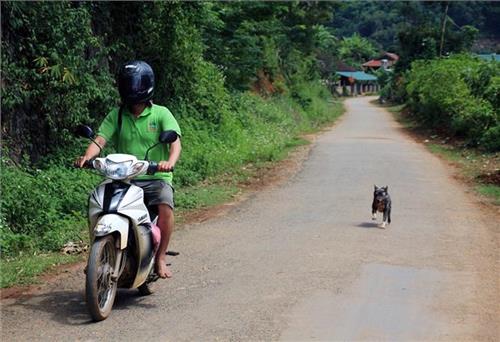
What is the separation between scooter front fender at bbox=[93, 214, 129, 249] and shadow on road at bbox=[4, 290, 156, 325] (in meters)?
0.69

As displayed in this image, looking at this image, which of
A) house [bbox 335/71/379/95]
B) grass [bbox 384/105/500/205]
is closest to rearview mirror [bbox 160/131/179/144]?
grass [bbox 384/105/500/205]

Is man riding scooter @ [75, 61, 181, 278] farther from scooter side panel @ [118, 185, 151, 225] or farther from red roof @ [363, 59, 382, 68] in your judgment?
red roof @ [363, 59, 382, 68]

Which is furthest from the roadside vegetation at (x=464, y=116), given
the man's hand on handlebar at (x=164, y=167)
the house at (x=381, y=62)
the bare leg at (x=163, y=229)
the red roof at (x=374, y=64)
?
the red roof at (x=374, y=64)

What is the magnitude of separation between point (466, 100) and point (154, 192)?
19.5 meters

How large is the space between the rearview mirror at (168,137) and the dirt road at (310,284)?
1.36 meters

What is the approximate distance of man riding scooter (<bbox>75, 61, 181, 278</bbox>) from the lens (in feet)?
18.3

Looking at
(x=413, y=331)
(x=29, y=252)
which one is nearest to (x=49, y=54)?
(x=29, y=252)

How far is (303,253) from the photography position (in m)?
7.42

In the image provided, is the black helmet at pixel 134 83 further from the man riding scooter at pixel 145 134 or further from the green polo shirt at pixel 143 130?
the green polo shirt at pixel 143 130

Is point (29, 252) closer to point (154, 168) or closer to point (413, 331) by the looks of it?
point (154, 168)

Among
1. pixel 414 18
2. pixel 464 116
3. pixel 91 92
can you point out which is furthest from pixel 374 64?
pixel 91 92

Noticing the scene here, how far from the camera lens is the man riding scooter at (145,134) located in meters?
5.57

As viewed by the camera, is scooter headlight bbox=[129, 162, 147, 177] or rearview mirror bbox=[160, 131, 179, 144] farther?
rearview mirror bbox=[160, 131, 179, 144]

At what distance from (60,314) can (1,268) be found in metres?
1.62
